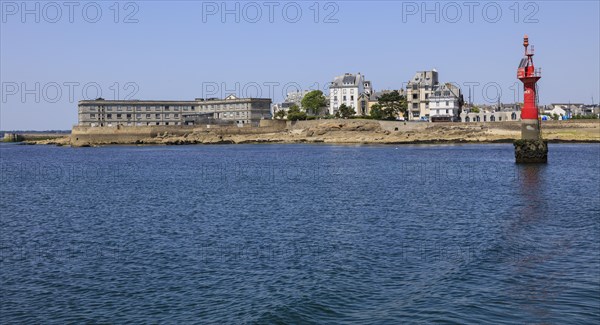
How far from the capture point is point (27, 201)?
47938 millimetres

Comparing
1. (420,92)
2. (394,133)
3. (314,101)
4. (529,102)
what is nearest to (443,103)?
(420,92)

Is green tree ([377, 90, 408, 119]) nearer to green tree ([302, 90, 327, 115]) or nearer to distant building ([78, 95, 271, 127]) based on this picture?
green tree ([302, 90, 327, 115])

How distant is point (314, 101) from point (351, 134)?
3868 cm

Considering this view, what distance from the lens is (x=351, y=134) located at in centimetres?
14712

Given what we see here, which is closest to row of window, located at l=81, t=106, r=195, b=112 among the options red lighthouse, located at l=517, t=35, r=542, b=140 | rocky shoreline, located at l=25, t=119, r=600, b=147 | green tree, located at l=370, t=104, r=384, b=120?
rocky shoreline, located at l=25, t=119, r=600, b=147

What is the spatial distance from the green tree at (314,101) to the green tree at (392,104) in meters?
25.5

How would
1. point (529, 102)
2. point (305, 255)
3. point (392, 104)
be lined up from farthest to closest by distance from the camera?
point (392, 104)
point (529, 102)
point (305, 255)

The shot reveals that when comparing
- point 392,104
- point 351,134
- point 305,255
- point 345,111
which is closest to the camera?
point 305,255

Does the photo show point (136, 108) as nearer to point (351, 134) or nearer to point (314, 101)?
point (314, 101)

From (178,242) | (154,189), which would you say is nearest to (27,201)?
(154,189)

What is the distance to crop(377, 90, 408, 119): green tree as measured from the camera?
16050cm

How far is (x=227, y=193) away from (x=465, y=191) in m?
18.3

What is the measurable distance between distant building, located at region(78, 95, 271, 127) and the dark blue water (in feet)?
447

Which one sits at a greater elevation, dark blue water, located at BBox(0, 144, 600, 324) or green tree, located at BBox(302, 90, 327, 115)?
green tree, located at BBox(302, 90, 327, 115)
